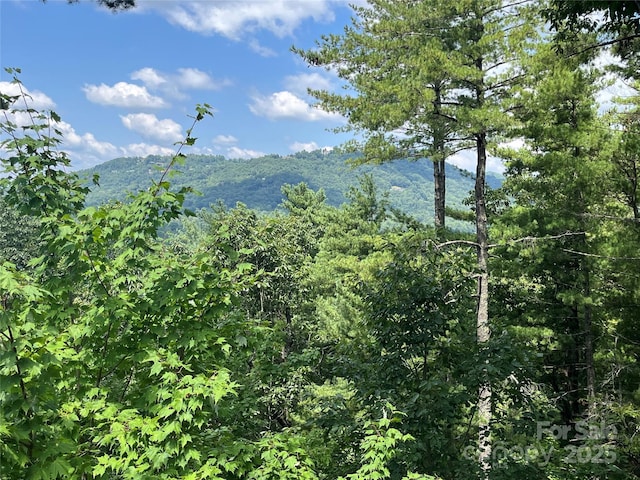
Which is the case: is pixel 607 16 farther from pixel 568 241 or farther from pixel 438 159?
pixel 568 241

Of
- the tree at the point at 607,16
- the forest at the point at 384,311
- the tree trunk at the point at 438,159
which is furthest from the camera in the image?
the tree trunk at the point at 438,159

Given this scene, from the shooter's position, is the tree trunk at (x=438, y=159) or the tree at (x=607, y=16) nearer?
the tree at (x=607, y=16)

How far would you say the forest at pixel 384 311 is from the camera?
307cm

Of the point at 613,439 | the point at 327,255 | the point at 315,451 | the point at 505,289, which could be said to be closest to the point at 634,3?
the point at 315,451

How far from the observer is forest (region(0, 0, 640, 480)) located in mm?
3074

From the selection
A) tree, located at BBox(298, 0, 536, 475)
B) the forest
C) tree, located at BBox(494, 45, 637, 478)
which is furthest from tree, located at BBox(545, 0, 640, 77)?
tree, located at BBox(298, 0, 536, 475)

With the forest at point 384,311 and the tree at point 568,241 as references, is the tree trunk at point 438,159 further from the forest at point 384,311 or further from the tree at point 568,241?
the tree at point 568,241

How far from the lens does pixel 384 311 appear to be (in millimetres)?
5277

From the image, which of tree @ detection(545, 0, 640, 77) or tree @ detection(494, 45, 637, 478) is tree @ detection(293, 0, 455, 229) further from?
tree @ detection(545, 0, 640, 77)

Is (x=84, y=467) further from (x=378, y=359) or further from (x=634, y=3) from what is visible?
(x=634, y=3)

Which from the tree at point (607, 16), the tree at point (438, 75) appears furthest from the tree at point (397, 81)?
the tree at point (607, 16)

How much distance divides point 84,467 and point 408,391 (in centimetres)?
353

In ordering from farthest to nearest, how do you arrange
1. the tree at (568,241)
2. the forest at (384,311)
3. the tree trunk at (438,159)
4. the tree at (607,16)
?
the tree trunk at (438,159), the tree at (568,241), the tree at (607,16), the forest at (384,311)

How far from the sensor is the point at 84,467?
9.58 feet
